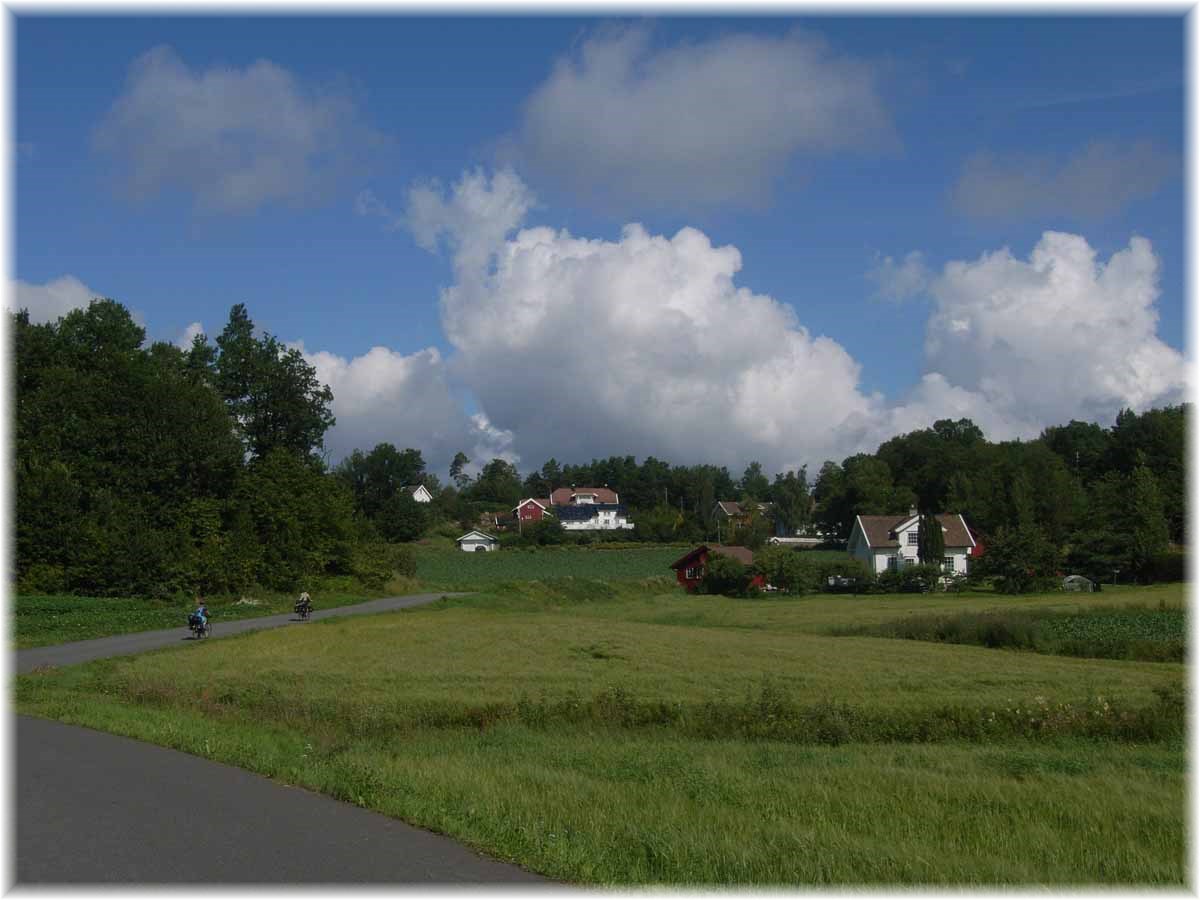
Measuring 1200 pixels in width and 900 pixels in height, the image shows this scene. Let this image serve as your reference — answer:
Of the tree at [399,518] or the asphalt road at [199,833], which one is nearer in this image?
the asphalt road at [199,833]

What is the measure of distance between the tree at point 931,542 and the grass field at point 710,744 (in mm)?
55666

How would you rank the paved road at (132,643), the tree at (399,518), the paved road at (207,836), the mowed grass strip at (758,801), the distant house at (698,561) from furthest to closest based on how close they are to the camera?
the tree at (399,518)
the distant house at (698,561)
the paved road at (132,643)
the mowed grass strip at (758,801)
the paved road at (207,836)

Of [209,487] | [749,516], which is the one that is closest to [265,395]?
[209,487]

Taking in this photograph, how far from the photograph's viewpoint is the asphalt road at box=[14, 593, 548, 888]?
7.62m

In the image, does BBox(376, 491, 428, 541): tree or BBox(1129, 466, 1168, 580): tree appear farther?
BBox(376, 491, 428, 541): tree

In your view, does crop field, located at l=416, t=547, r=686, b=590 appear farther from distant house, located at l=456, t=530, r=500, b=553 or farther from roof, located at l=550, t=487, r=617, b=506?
roof, located at l=550, t=487, r=617, b=506

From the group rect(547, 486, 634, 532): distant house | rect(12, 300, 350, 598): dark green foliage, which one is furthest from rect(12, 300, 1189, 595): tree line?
rect(547, 486, 634, 532): distant house

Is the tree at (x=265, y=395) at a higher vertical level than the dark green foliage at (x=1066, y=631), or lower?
higher

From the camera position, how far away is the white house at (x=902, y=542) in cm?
9031

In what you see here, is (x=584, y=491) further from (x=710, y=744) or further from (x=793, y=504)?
(x=710, y=744)

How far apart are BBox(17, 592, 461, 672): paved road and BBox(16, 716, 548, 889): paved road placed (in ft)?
52.2

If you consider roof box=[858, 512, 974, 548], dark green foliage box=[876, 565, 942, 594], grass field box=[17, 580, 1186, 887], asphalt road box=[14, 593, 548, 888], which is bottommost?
dark green foliage box=[876, 565, 942, 594]

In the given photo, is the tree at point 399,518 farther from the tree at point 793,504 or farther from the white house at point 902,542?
the tree at point 793,504

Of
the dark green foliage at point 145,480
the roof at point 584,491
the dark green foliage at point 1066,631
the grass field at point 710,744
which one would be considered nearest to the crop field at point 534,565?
the dark green foliage at point 145,480
